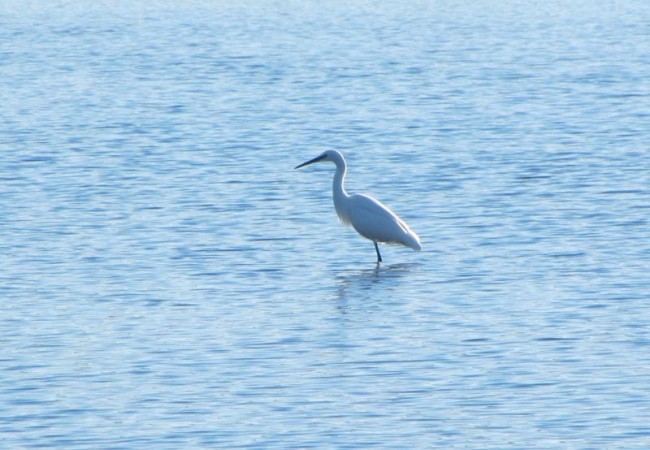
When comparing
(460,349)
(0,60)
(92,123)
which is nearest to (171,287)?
(460,349)

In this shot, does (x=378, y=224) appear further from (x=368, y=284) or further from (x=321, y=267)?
(x=368, y=284)

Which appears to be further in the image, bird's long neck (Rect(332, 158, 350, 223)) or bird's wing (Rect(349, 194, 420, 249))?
bird's long neck (Rect(332, 158, 350, 223))

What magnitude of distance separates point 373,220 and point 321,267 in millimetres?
858

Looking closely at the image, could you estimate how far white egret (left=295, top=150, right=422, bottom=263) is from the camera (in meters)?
18.3

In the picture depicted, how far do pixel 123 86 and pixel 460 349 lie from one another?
29678 millimetres

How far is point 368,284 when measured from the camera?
682 inches

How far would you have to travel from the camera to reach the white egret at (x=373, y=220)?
18.3 meters

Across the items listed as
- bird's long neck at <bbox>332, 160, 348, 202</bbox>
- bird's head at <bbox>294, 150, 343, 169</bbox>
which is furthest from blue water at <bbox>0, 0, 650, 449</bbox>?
bird's head at <bbox>294, 150, 343, 169</bbox>

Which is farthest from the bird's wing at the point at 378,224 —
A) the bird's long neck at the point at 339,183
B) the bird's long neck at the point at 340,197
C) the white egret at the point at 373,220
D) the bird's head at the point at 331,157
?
the bird's head at the point at 331,157

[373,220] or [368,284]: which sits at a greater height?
[373,220]

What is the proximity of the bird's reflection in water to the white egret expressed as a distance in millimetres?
297

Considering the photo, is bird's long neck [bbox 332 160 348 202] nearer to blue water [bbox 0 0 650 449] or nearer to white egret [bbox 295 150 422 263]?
white egret [bbox 295 150 422 263]

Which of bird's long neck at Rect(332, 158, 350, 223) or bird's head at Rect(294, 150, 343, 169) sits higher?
bird's head at Rect(294, 150, 343, 169)

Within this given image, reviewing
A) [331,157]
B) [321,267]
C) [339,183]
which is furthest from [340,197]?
[321,267]
